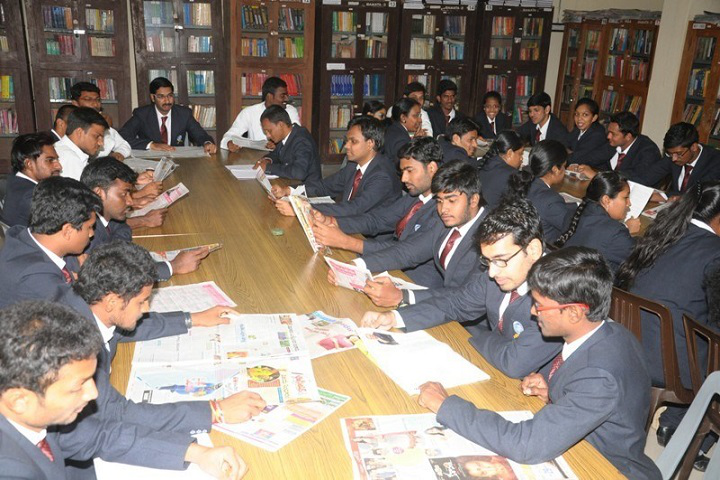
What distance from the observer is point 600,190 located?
370 centimetres

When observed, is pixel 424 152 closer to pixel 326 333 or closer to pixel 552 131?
pixel 326 333

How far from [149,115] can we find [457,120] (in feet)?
9.96

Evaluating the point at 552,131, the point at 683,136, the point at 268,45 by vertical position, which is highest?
the point at 268,45

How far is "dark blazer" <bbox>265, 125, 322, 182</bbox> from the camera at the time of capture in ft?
16.3

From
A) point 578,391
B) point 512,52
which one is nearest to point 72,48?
point 512,52

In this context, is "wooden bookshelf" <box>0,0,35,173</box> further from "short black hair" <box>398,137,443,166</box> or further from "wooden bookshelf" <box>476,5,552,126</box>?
"wooden bookshelf" <box>476,5,552,126</box>

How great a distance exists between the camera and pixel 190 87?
26.1ft

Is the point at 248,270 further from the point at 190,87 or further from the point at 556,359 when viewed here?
the point at 190,87

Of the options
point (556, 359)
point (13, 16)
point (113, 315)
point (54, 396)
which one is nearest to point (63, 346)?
point (54, 396)

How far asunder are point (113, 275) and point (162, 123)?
447 cm

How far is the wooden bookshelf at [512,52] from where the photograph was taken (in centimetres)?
884

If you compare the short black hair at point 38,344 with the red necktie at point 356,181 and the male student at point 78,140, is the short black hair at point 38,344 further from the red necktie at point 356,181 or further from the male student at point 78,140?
the male student at point 78,140

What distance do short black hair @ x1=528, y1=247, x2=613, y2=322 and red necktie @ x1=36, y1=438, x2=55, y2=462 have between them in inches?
58.1

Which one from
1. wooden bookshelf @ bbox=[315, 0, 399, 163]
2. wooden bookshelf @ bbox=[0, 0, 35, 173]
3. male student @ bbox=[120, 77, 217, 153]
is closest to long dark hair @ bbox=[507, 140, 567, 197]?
male student @ bbox=[120, 77, 217, 153]
